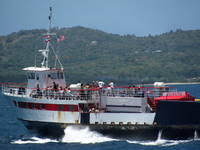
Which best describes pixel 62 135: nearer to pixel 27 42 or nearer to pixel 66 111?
pixel 66 111

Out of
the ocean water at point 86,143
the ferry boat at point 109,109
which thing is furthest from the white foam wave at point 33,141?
the ferry boat at point 109,109

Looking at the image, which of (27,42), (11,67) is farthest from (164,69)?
(27,42)

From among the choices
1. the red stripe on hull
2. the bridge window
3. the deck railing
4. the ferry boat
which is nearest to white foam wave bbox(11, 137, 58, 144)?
the ferry boat

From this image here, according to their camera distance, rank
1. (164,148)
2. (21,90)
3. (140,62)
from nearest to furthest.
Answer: (164,148)
(21,90)
(140,62)

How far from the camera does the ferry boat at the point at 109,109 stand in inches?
1373

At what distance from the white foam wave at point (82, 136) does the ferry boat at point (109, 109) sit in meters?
0.36

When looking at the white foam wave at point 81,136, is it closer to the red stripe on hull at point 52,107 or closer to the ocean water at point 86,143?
the ocean water at point 86,143

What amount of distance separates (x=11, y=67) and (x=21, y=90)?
378ft

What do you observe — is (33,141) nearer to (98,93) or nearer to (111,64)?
(98,93)

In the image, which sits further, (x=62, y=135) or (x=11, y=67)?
(x=11, y=67)

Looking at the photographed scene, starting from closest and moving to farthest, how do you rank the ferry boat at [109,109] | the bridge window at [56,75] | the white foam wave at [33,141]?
the ferry boat at [109,109], the white foam wave at [33,141], the bridge window at [56,75]

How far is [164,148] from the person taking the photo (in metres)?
33.3

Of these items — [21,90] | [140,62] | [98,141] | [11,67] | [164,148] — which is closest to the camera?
[164,148]

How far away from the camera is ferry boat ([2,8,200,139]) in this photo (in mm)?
34875
